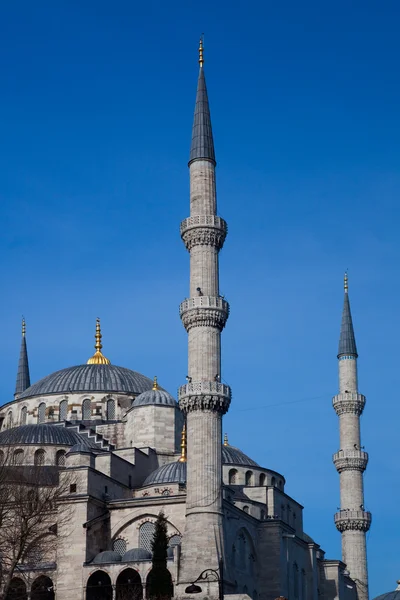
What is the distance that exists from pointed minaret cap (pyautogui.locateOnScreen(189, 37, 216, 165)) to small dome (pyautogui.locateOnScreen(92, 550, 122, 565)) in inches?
421

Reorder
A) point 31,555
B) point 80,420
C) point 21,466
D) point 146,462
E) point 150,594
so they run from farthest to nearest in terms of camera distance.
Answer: point 80,420 < point 146,462 < point 21,466 < point 31,555 < point 150,594

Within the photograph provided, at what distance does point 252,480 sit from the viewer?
40.4m

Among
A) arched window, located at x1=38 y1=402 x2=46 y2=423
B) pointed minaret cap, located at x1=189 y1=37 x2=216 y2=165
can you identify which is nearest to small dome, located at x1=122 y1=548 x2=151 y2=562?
pointed minaret cap, located at x1=189 y1=37 x2=216 y2=165

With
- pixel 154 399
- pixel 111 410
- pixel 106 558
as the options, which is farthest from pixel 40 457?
pixel 111 410

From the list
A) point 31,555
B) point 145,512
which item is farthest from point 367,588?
point 31,555

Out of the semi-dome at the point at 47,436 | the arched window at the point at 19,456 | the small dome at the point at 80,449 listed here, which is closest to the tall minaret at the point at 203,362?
the small dome at the point at 80,449

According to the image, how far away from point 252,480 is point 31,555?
10230 millimetres

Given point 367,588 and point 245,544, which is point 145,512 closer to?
point 245,544

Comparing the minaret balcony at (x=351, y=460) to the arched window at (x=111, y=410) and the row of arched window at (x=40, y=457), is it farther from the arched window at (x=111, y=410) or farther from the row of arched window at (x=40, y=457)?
the row of arched window at (x=40, y=457)

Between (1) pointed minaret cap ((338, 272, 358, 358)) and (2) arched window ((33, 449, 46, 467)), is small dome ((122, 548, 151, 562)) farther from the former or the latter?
(1) pointed minaret cap ((338, 272, 358, 358))

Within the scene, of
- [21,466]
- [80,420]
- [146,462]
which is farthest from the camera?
[80,420]

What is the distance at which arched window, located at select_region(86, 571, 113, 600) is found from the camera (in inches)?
1250

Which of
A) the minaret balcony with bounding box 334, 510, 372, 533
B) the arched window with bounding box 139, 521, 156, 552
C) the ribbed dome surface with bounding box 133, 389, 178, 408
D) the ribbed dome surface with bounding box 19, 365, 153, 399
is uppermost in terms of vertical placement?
the ribbed dome surface with bounding box 19, 365, 153, 399

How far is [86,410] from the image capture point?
42.6 m
